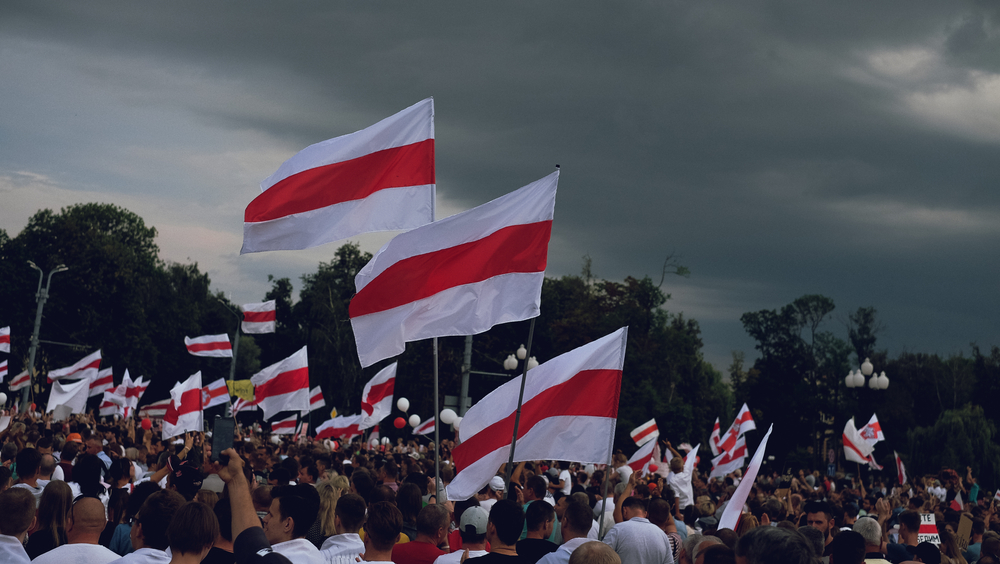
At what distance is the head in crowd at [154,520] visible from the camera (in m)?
4.99

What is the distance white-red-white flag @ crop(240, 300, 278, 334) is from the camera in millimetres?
25344

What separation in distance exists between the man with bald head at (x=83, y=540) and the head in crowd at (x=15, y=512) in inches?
11.6

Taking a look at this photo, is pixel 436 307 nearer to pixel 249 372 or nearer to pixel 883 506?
pixel 883 506

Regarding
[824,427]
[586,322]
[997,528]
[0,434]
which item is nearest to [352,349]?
[586,322]

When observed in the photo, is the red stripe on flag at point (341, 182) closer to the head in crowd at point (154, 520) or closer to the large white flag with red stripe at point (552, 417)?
the large white flag with red stripe at point (552, 417)

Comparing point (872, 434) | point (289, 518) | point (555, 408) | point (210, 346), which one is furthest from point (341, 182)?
point (210, 346)

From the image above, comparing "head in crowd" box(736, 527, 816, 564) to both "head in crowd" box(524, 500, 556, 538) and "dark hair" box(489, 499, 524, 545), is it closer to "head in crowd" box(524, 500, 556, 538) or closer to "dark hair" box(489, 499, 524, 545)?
"dark hair" box(489, 499, 524, 545)

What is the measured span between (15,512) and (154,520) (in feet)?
3.06

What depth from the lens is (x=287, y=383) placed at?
696 inches

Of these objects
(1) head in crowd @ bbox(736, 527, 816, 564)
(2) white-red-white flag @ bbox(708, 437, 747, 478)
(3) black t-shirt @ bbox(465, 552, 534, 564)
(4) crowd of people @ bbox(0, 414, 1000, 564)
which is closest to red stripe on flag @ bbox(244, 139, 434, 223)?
(4) crowd of people @ bbox(0, 414, 1000, 564)

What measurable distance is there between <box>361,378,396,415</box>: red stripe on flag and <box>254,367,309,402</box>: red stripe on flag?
1762mm

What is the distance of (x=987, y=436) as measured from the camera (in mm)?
49125

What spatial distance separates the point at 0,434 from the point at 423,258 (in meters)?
8.90

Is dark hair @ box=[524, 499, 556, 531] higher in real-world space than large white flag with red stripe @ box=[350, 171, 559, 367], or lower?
lower
